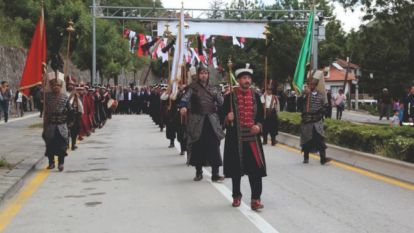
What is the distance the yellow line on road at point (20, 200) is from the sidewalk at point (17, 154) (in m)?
0.15

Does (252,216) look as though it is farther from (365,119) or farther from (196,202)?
(365,119)

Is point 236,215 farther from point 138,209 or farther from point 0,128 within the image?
point 0,128

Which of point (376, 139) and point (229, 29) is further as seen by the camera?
point (229, 29)

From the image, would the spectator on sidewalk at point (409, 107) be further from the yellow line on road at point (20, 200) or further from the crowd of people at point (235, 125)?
the yellow line on road at point (20, 200)

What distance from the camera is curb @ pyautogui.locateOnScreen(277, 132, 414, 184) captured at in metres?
11.2

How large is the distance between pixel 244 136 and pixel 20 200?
334 centimetres

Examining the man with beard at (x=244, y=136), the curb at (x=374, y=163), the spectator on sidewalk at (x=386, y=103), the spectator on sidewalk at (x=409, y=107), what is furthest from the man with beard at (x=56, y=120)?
the spectator on sidewalk at (x=386, y=103)

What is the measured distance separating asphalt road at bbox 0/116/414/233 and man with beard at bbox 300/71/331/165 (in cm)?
37

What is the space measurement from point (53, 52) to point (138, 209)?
20.2 metres

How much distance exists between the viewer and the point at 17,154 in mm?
15281

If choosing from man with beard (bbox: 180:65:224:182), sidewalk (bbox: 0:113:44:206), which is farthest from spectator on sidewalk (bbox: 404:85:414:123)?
man with beard (bbox: 180:65:224:182)

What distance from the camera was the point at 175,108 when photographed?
52.8 ft

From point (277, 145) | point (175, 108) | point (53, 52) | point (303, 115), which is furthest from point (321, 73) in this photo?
point (53, 52)

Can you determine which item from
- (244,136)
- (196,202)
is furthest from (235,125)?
(196,202)
